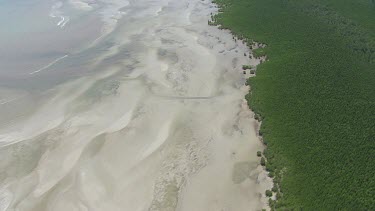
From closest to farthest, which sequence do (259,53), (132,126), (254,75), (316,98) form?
(132,126), (316,98), (254,75), (259,53)

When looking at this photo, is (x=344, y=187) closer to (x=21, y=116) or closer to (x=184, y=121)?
(x=184, y=121)

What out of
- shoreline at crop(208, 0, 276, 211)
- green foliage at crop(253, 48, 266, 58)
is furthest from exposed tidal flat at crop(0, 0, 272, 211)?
green foliage at crop(253, 48, 266, 58)

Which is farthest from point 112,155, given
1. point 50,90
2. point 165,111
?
point 50,90

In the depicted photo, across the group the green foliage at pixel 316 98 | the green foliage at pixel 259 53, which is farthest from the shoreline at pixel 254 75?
the green foliage at pixel 316 98

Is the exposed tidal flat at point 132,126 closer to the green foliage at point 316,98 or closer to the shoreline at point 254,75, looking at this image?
the shoreline at point 254,75

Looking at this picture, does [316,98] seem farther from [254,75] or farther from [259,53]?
[259,53]

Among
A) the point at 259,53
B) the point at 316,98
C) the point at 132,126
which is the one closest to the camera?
the point at 132,126

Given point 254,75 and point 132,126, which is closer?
point 132,126

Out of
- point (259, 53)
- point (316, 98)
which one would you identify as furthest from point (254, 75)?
point (316, 98)
